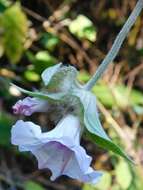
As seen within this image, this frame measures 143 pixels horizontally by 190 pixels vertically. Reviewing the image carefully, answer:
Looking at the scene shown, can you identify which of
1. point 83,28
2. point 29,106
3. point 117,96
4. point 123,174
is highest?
point 29,106

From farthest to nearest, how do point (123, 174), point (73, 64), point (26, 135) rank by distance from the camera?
point (73, 64), point (123, 174), point (26, 135)

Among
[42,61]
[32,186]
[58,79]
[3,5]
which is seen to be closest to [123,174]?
[32,186]

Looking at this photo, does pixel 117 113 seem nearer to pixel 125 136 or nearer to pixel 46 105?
pixel 125 136

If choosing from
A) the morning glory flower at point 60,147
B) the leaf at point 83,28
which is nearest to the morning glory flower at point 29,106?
the morning glory flower at point 60,147

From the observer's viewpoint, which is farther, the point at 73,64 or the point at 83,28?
the point at 73,64

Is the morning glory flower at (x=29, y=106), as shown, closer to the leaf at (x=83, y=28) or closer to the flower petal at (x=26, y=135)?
the flower petal at (x=26, y=135)

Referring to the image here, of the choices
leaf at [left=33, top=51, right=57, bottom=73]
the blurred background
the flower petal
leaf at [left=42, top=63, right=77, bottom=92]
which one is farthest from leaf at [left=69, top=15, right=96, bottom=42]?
the flower petal

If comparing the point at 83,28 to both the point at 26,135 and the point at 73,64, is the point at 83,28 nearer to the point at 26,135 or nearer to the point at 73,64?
the point at 73,64
